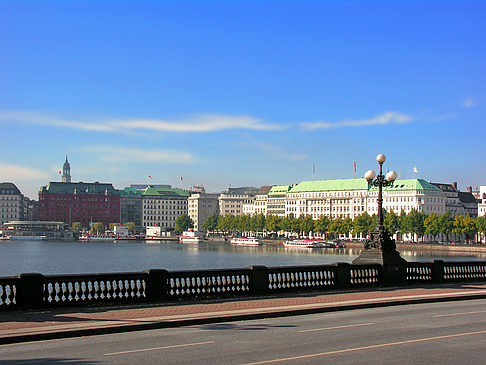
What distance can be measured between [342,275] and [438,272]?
6.37m

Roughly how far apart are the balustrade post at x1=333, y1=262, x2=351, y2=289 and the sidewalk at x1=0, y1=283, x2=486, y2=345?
0.66 m

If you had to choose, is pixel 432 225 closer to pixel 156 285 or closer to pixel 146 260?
pixel 146 260

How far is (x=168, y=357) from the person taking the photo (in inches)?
623

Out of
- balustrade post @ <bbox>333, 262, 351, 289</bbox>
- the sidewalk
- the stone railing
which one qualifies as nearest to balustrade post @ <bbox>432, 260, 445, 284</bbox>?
the stone railing

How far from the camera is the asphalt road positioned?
1559 centimetres

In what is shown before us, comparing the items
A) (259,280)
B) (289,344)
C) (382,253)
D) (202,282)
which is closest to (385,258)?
(382,253)

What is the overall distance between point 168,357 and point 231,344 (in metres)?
2.24

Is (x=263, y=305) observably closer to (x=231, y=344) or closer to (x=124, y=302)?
(x=124, y=302)

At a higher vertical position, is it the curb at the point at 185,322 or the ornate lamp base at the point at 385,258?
the ornate lamp base at the point at 385,258

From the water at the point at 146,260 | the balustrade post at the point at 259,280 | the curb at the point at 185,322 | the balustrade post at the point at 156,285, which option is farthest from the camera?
the water at the point at 146,260

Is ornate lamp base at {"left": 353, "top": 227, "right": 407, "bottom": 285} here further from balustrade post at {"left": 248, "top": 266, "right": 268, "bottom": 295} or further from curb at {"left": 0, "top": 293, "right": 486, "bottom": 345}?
balustrade post at {"left": 248, "top": 266, "right": 268, "bottom": 295}

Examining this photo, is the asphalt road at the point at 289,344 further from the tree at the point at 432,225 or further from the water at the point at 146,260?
the tree at the point at 432,225

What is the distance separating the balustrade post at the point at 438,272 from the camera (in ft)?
111

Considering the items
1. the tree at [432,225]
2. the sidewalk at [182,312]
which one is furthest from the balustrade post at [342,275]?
the tree at [432,225]
